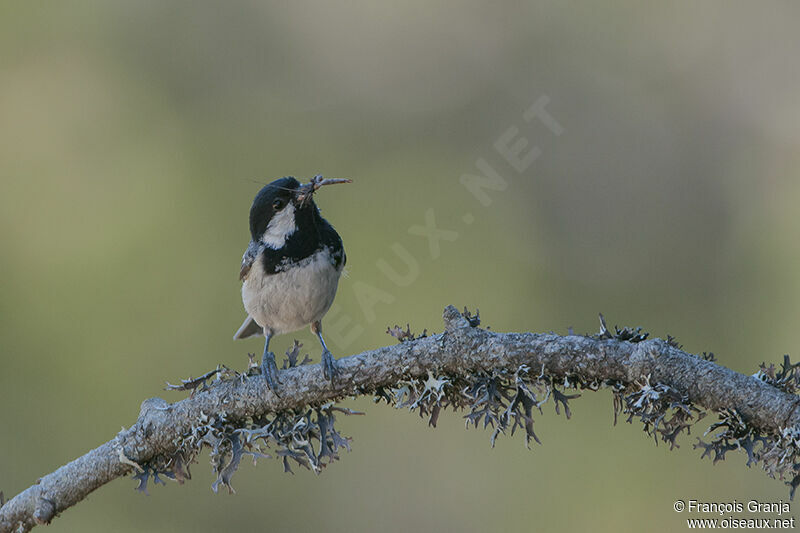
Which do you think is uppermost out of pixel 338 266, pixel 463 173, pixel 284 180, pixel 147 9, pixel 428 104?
pixel 147 9

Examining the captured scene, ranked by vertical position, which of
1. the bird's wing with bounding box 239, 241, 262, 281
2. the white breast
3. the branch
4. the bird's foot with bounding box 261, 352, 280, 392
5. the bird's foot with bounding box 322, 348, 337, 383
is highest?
the bird's wing with bounding box 239, 241, 262, 281

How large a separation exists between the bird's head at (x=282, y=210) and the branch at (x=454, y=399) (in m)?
1.81

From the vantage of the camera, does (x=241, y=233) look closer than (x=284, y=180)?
No

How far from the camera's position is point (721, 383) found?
2564mm

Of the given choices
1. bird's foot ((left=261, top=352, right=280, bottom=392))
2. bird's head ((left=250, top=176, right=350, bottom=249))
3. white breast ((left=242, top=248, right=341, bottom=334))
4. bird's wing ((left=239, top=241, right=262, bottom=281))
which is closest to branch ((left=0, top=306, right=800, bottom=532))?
bird's foot ((left=261, top=352, right=280, bottom=392))

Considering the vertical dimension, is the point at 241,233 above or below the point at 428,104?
below

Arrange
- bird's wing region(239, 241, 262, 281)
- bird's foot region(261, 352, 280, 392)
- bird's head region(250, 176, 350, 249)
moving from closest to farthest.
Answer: bird's foot region(261, 352, 280, 392), bird's head region(250, 176, 350, 249), bird's wing region(239, 241, 262, 281)

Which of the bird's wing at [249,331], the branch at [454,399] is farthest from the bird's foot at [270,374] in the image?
the bird's wing at [249,331]

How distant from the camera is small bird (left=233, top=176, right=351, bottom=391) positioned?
494cm

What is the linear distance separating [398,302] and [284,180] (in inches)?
118

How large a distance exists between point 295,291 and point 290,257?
206 mm

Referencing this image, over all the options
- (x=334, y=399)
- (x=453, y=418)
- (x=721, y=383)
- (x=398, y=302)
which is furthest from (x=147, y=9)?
(x=721, y=383)

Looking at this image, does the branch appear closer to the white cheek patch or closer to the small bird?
the small bird

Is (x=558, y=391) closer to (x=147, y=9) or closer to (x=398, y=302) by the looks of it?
(x=398, y=302)
